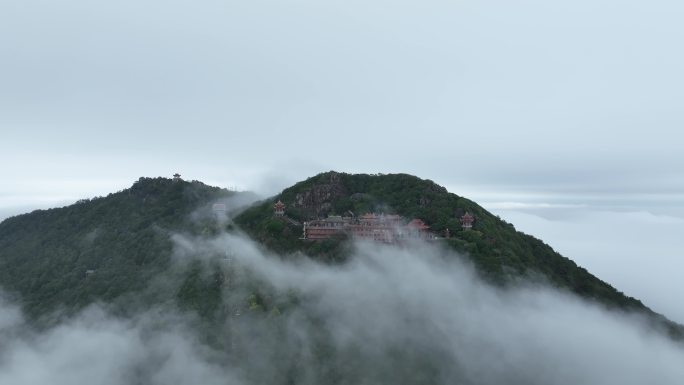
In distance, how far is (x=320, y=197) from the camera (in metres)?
112

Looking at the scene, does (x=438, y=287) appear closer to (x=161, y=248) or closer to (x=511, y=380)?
(x=511, y=380)

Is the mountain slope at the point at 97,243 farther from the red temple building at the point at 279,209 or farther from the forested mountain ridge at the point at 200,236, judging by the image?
the red temple building at the point at 279,209

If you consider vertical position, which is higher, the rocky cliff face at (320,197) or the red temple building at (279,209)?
the rocky cliff face at (320,197)

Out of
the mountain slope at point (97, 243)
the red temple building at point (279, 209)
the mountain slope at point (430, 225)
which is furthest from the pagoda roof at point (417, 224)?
the mountain slope at point (97, 243)

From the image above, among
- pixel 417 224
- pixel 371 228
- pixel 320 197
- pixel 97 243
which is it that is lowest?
pixel 97 243

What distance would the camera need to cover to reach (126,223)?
137 m

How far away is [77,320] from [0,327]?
22.2m

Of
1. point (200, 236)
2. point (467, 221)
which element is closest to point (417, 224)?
point (467, 221)

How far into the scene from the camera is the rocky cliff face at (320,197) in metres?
Result: 109

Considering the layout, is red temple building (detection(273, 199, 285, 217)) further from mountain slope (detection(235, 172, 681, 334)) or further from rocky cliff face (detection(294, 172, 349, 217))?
rocky cliff face (detection(294, 172, 349, 217))

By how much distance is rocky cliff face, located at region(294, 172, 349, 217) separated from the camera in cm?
10938

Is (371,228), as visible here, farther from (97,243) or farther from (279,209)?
(97,243)

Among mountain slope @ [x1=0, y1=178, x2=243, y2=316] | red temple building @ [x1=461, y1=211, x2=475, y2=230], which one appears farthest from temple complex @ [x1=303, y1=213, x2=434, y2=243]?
mountain slope @ [x1=0, y1=178, x2=243, y2=316]

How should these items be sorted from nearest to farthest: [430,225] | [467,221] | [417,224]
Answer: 1. [467,221]
2. [417,224]
3. [430,225]
